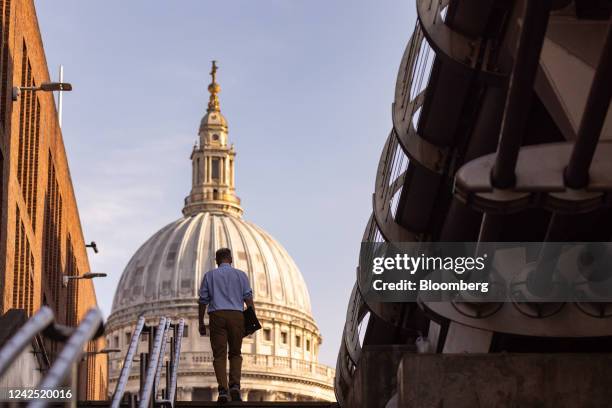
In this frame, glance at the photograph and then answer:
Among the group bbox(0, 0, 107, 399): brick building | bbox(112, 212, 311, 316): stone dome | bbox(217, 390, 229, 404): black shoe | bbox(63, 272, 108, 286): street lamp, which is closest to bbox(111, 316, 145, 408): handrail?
bbox(217, 390, 229, 404): black shoe

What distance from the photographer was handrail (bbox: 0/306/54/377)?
730cm

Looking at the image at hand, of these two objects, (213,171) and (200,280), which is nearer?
(200,280)

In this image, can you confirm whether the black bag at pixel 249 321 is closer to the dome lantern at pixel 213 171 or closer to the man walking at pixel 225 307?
the man walking at pixel 225 307

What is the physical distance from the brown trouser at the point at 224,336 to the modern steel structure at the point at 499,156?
154cm

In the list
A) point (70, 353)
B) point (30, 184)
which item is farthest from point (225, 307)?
point (30, 184)

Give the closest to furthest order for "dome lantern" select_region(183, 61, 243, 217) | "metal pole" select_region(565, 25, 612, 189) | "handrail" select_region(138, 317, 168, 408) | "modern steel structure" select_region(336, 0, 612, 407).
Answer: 1. "metal pole" select_region(565, 25, 612, 189)
2. "modern steel structure" select_region(336, 0, 612, 407)
3. "handrail" select_region(138, 317, 168, 408)
4. "dome lantern" select_region(183, 61, 243, 217)

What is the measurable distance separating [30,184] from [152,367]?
843 inches

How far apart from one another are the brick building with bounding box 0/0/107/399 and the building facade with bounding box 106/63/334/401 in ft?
299

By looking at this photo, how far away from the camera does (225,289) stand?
17.2 metres

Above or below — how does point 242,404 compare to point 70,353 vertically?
above

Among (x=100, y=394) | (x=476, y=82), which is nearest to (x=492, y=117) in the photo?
(x=476, y=82)

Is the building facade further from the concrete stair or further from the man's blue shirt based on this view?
the concrete stair

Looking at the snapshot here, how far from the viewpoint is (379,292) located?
59.4 feet

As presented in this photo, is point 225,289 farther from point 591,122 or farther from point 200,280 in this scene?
point 200,280
